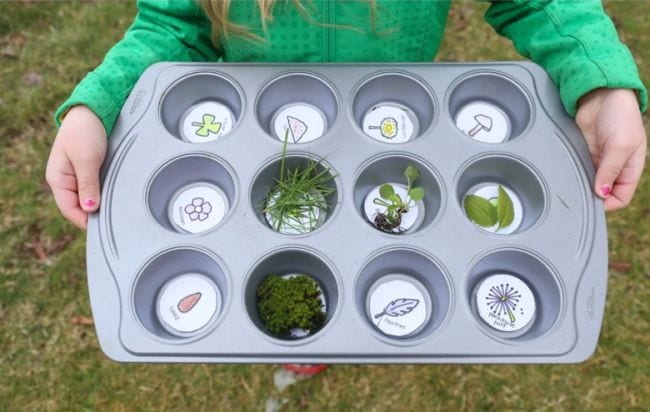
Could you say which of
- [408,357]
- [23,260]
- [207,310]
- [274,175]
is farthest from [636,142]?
[23,260]

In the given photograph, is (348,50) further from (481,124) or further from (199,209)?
(199,209)

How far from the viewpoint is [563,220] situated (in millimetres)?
1011

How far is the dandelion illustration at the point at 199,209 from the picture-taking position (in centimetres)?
112

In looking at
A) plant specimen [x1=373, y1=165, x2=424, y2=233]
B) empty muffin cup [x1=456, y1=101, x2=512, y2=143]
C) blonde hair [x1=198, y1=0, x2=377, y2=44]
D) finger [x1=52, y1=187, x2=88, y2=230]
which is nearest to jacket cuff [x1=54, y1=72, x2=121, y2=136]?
finger [x1=52, y1=187, x2=88, y2=230]

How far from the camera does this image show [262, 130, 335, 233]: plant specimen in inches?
42.4

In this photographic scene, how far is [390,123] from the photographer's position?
3.90 ft

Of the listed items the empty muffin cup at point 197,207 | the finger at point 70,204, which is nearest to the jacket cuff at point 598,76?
the empty muffin cup at point 197,207

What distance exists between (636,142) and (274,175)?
711 mm

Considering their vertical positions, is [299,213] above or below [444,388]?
above

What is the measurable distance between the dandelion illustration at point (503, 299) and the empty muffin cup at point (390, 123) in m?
0.37

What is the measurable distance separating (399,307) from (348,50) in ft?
1.94

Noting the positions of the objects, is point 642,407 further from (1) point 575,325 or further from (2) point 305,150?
(2) point 305,150

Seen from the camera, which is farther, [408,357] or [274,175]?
[274,175]

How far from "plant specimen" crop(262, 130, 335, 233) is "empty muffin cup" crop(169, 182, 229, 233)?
105 mm
